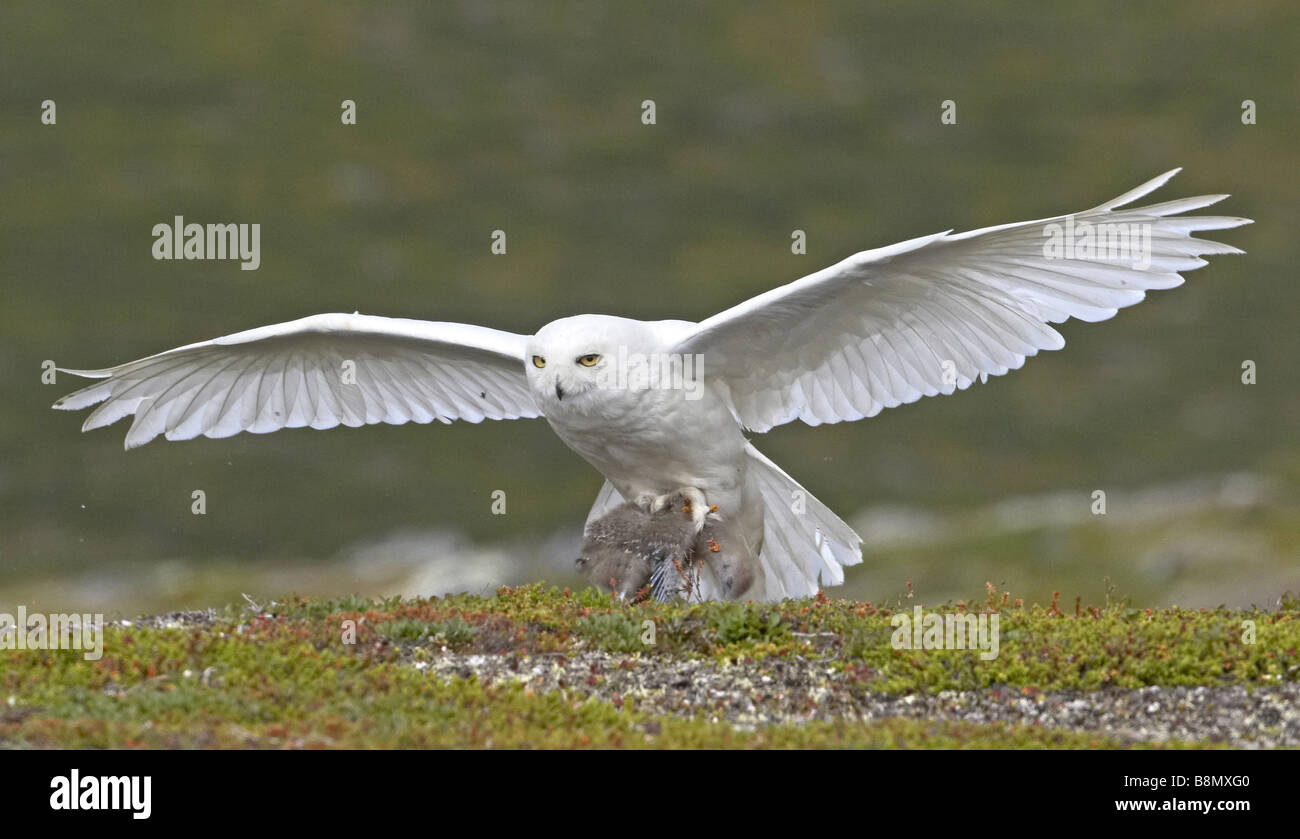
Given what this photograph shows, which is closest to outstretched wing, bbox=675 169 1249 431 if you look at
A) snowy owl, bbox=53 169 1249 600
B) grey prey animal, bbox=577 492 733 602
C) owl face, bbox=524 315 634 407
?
snowy owl, bbox=53 169 1249 600

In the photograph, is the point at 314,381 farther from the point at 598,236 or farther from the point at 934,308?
the point at 598,236

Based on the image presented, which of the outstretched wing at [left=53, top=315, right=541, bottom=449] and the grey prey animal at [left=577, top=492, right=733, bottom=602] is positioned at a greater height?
the outstretched wing at [left=53, top=315, right=541, bottom=449]

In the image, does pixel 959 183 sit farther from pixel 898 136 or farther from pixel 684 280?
pixel 684 280

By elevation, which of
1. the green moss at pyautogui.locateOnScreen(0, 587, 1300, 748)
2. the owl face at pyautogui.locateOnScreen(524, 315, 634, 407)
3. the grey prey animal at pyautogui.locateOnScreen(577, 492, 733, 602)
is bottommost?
the green moss at pyautogui.locateOnScreen(0, 587, 1300, 748)

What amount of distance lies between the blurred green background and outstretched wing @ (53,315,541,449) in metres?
10.5

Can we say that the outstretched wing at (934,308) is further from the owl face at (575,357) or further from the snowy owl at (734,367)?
the owl face at (575,357)

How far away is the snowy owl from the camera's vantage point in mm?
12094

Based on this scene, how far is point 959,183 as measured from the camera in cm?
6625

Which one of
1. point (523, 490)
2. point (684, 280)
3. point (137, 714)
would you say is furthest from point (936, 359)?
point (684, 280)

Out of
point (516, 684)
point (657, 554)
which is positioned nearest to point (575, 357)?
point (657, 554)

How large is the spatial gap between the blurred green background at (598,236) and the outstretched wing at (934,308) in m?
12.6

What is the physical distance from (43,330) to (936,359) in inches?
2021

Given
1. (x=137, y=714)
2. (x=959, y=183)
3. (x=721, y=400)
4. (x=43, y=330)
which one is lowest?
(x=137, y=714)

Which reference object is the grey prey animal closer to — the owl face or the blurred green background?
the owl face
